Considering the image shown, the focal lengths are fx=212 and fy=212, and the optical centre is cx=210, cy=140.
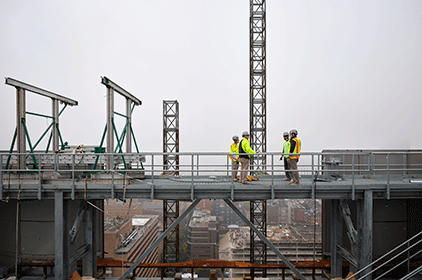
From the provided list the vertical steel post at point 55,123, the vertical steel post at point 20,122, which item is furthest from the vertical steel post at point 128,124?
the vertical steel post at point 20,122

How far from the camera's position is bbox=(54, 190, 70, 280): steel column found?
7.41 m

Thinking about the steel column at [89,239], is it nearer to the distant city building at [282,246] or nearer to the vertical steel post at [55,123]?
the vertical steel post at [55,123]

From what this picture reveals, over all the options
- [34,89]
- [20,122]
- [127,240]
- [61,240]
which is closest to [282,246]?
[127,240]

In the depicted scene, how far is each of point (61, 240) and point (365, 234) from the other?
35.1ft

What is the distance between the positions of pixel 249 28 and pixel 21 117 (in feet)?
55.6

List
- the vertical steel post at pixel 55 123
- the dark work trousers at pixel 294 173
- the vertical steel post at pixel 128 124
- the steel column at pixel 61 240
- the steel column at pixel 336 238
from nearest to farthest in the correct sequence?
the steel column at pixel 61 240
the dark work trousers at pixel 294 173
the steel column at pixel 336 238
the vertical steel post at pixel 128 124
the vertical steel post at pixel 55 123

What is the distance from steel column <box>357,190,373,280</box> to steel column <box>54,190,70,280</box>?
10512 millimetres

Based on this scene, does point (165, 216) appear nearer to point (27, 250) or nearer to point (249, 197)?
point (27, 250)

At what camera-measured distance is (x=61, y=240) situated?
24.3 ft

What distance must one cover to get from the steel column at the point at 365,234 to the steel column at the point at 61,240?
10512 millimetres

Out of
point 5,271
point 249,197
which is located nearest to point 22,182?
point 5,271

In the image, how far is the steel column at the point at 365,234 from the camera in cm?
749

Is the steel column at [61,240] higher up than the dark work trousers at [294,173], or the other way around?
the dark work trousers at [294,173]

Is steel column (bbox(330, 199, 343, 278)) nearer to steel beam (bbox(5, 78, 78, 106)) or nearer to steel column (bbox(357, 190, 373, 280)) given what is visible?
steel column (bbox(357, 190, 373, 280))
